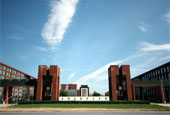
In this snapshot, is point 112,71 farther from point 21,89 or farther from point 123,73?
point 21,89

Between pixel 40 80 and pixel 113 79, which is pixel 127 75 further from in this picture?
pixel 40 80

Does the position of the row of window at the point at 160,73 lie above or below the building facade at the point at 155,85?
above

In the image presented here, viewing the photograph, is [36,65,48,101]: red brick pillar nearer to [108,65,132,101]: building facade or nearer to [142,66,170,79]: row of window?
[108,65,132,101]: building facade

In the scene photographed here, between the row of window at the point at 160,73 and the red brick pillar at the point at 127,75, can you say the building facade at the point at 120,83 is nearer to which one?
the red brick pillar at the point at 127,75

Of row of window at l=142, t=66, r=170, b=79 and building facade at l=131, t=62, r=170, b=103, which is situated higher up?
row of window at l=142, t=66, r=170, b=79

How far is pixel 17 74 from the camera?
9556 centimetres

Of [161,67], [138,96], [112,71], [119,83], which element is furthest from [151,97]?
[112,71]

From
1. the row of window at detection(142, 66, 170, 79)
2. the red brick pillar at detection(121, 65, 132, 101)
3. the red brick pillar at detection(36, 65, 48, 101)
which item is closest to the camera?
the red brick pillar at detection(36, 65, 48, 101)

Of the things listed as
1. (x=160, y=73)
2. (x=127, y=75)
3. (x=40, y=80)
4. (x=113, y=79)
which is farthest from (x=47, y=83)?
(x=160, y=73)

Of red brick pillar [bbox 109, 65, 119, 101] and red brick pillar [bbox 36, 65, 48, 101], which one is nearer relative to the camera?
red brick pillar [bbox 36, 65, 48, 101]

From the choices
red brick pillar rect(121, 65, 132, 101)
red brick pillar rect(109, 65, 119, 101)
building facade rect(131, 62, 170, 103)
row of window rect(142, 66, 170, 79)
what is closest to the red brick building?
red brick pillar rect(109, 65, 119, 101)

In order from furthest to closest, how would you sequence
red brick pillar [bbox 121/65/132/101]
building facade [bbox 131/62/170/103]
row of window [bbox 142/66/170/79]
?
1. row of window [bbox 142/66/170/79]
2. building facade [bbox 131/62/170/103]
3. red brick pillar [bbox 121/65/132/101]

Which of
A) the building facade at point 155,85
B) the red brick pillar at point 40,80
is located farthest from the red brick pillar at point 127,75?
the red brick pillar at point 40,80

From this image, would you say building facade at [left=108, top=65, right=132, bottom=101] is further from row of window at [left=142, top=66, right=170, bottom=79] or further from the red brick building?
row of window at [left=142, top=66, right=170, bottom=79]
